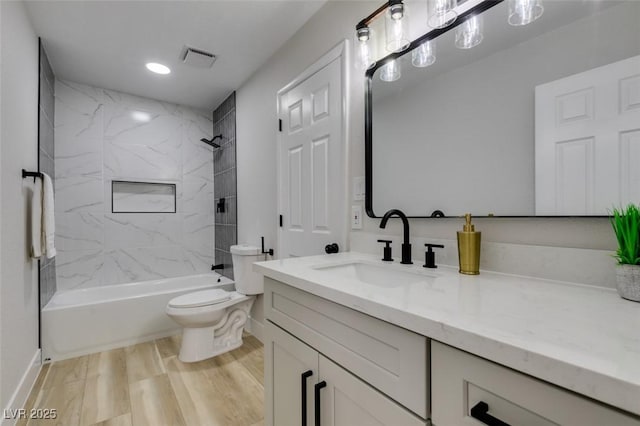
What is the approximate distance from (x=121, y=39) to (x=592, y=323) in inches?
116

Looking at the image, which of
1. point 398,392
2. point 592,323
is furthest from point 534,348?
point 398,392

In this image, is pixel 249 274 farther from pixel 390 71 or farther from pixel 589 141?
pixel 589 141

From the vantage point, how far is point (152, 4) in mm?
1787

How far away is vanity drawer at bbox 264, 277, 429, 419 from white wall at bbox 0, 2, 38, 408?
5.09 feet

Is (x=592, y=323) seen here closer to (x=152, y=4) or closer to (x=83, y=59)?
(x=152, y=4)

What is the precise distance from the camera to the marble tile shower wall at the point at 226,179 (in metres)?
3.09

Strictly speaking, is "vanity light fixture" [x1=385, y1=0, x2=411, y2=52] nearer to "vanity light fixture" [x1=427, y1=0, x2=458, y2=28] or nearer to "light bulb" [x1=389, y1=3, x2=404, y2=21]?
"light bulb" [x1=389, y1=3, x2=404, y2=21]

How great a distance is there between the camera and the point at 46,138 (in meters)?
2.40

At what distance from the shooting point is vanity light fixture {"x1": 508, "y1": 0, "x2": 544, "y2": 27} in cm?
92

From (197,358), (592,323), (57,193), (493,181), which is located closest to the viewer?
(592,323)

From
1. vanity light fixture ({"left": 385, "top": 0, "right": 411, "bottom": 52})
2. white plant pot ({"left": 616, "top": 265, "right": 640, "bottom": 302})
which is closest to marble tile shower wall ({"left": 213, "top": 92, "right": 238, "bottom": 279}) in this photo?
vanity light fixture ({"left": 385, "top": 0, "right": 411, "bottom": 52})

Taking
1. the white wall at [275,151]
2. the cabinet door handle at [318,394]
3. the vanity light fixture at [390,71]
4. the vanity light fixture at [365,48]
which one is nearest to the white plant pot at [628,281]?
the white wall at [275,151]

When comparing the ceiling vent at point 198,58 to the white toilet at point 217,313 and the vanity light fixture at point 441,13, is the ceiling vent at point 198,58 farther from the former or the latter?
the vanity light fixture at point 441,13

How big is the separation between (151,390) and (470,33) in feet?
8.24
